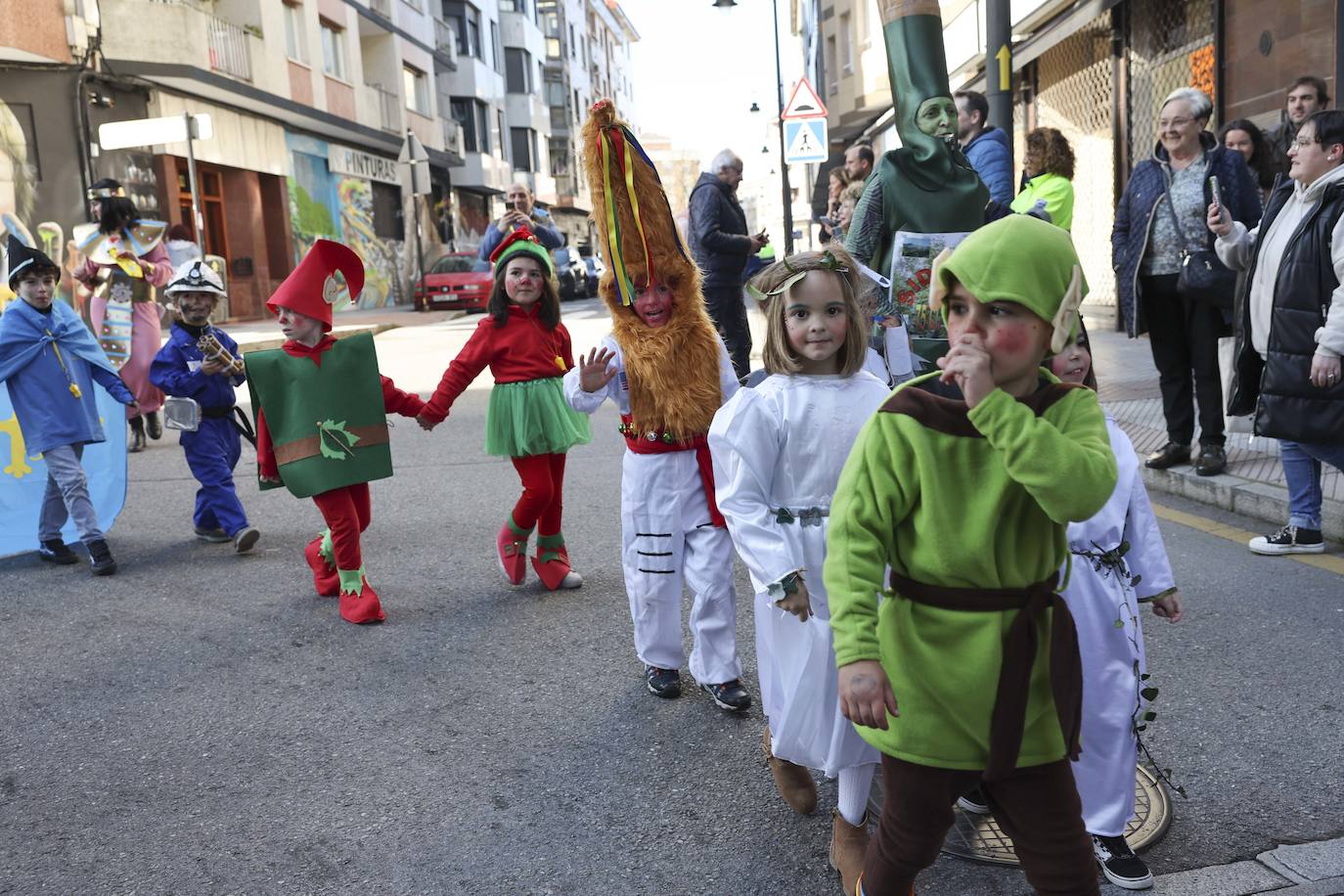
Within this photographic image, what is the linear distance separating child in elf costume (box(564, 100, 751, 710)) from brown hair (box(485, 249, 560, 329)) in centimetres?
132

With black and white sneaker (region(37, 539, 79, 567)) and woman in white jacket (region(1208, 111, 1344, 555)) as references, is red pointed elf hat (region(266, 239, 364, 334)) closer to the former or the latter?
black and white sneaker (region(37, 539, 79, 567))

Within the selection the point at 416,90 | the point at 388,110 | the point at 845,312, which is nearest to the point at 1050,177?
the point at 845,312

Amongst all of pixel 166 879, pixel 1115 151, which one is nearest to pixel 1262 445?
pixel 166 879

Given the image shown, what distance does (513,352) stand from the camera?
17.5 feet

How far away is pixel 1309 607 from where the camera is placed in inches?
176

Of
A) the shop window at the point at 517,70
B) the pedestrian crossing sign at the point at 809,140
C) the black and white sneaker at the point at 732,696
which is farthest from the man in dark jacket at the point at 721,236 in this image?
the shop window at the point at 517,70

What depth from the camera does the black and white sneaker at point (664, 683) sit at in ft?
13.0

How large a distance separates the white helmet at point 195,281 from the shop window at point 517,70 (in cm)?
4996

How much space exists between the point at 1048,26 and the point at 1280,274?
12.8m

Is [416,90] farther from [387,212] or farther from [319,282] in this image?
[319,282]

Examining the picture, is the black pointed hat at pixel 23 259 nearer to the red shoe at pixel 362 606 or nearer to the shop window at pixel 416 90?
the red shoe at pixel 362 606

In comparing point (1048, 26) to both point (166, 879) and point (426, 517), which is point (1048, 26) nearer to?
point (426, 517)

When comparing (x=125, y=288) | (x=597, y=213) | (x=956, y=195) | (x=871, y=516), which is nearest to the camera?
(x=871, y=516)

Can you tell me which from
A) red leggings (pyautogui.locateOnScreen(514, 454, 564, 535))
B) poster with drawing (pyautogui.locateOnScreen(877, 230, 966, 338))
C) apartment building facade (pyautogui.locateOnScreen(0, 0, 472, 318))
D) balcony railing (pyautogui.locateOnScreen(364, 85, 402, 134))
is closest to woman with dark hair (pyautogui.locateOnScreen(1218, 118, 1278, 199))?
poster with drawing (pyautogui.locateOnScreen(877, 230, 966, 338))
